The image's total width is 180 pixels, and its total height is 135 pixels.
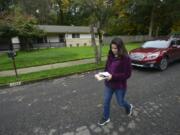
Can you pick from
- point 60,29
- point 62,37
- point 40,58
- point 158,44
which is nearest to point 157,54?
point 158,44

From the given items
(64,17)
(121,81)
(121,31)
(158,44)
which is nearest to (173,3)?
(121,31)

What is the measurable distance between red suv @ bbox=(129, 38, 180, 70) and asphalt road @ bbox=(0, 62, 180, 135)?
1.43 m

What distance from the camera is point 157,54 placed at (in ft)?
26.1

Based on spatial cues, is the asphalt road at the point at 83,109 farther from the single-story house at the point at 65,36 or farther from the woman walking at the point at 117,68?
the single-story house at the point at 65,36

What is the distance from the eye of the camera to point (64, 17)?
44438 millimetres

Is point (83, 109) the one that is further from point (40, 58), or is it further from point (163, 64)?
point (40, 58)

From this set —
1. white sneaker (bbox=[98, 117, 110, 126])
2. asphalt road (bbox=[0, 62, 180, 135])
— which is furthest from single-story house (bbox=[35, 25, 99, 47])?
white sneaker (bbox=[98, 117, 110, 126])

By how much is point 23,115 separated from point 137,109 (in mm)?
2856

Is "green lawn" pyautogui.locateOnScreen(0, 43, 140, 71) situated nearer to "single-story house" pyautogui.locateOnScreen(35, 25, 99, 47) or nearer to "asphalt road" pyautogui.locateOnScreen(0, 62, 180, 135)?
"asphalt road" pyautogui.locateOnScreen(0, 62, 180, 135)

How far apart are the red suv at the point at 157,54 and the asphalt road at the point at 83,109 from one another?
143 cm

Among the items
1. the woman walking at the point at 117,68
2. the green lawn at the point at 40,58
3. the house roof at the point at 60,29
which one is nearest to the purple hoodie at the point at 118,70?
the woman walking at the point at 117,68

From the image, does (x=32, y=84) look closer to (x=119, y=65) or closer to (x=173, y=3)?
(x=119, y=65)

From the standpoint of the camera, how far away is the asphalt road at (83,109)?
3.40 metres

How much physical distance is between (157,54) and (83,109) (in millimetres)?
5323
